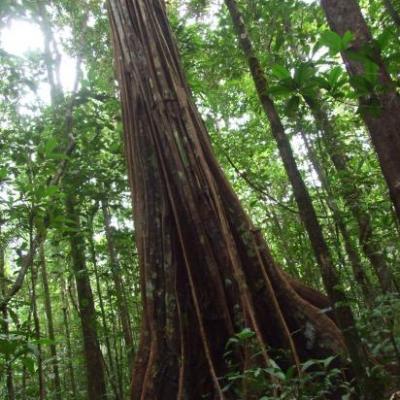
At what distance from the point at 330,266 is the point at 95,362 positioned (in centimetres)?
408

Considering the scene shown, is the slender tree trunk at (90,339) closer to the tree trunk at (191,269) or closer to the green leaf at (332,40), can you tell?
the tree trunk at (191,269)

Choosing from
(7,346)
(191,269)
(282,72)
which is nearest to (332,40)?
(282,72)

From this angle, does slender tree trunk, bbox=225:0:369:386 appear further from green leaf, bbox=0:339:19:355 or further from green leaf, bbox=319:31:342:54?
green leaf, bbox=0:339:19:355

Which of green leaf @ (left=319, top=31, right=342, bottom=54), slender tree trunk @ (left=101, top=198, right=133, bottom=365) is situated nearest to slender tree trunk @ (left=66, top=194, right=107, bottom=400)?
slender tree trunk @ (left=101, top=198, right=133, bottom=365)

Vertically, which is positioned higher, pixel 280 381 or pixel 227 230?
pixel 227 230

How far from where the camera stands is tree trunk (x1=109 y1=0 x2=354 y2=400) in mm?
2832

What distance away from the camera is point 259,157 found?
713 centimetres

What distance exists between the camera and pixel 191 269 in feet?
9.99

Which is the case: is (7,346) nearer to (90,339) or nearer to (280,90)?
(280,90)

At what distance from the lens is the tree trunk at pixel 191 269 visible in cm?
283

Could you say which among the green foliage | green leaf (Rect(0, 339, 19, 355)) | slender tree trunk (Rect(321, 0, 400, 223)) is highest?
slender tree trunk (Rect(321, 0, 400, 223))

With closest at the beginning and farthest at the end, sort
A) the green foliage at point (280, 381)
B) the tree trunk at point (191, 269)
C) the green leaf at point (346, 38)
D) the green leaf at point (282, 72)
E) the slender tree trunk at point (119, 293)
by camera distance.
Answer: the green leaf at point (346, 38)
the green leaf at point (282, 72)
the green foliage at point (280, 381)
the tree trunk at point (191, 269)
the slender tree trunk at point (119, 293)

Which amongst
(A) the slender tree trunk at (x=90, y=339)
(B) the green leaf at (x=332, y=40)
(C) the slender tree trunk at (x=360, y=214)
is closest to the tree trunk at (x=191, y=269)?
(C) the slender tree trunk at (x=360, y=214)

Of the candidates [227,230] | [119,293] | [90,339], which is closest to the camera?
[227,230]
